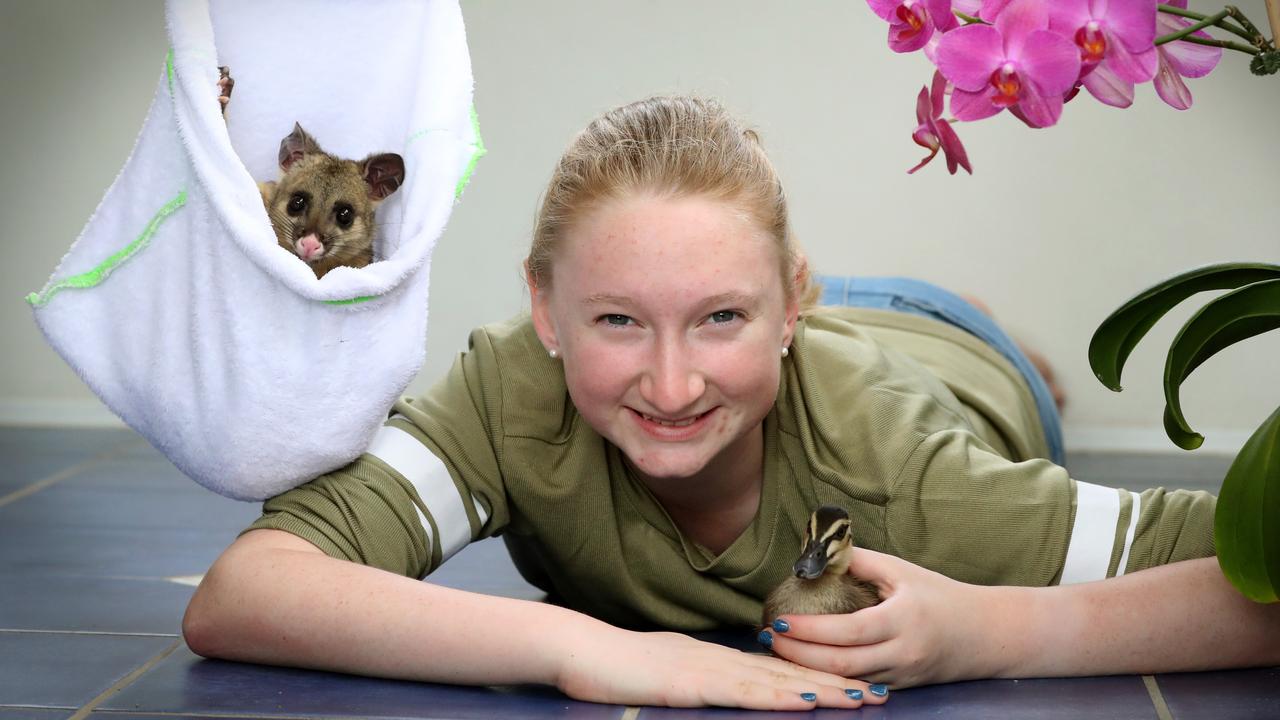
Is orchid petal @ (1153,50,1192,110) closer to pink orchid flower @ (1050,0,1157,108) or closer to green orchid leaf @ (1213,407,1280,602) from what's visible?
pink orchid flower @ (1050,0,1157,108)

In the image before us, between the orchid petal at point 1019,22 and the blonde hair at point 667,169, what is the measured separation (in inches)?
19.2

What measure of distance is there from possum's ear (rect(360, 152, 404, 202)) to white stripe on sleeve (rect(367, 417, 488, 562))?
24 cm

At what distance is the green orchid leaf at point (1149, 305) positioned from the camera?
111 centimetres

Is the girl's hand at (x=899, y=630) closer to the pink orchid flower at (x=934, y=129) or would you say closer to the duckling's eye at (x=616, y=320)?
the duckling's eye at (x=616, y=320)

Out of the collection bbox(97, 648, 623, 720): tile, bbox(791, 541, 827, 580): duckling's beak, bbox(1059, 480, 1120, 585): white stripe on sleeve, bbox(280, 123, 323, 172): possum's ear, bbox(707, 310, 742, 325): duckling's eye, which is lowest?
bbox(97, 648, 623, 720): tile

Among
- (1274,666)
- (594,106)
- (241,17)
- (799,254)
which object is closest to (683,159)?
(799,254)

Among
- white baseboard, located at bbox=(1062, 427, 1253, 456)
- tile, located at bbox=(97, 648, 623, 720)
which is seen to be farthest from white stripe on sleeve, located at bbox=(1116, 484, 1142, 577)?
white baseboard, located at bbox=(1062, 427, 1253, 456)

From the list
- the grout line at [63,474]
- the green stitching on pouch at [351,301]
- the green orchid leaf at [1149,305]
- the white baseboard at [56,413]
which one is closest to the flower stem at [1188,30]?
the green orchid leaf at [1149,305]

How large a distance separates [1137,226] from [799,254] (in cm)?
150

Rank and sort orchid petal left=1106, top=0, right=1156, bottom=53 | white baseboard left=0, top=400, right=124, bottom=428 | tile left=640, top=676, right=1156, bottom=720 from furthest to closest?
white baseboard left=0, top=400, right=124, bottom=428
tile left=640, top=676, right=1156, bottom=720
orchid petal left=1106, top=0, right=1156, bottom=53

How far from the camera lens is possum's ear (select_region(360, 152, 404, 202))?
1413 mm

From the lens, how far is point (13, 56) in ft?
8.93

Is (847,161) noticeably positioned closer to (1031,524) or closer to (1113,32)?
(1031,524)

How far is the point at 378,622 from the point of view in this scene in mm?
1219
